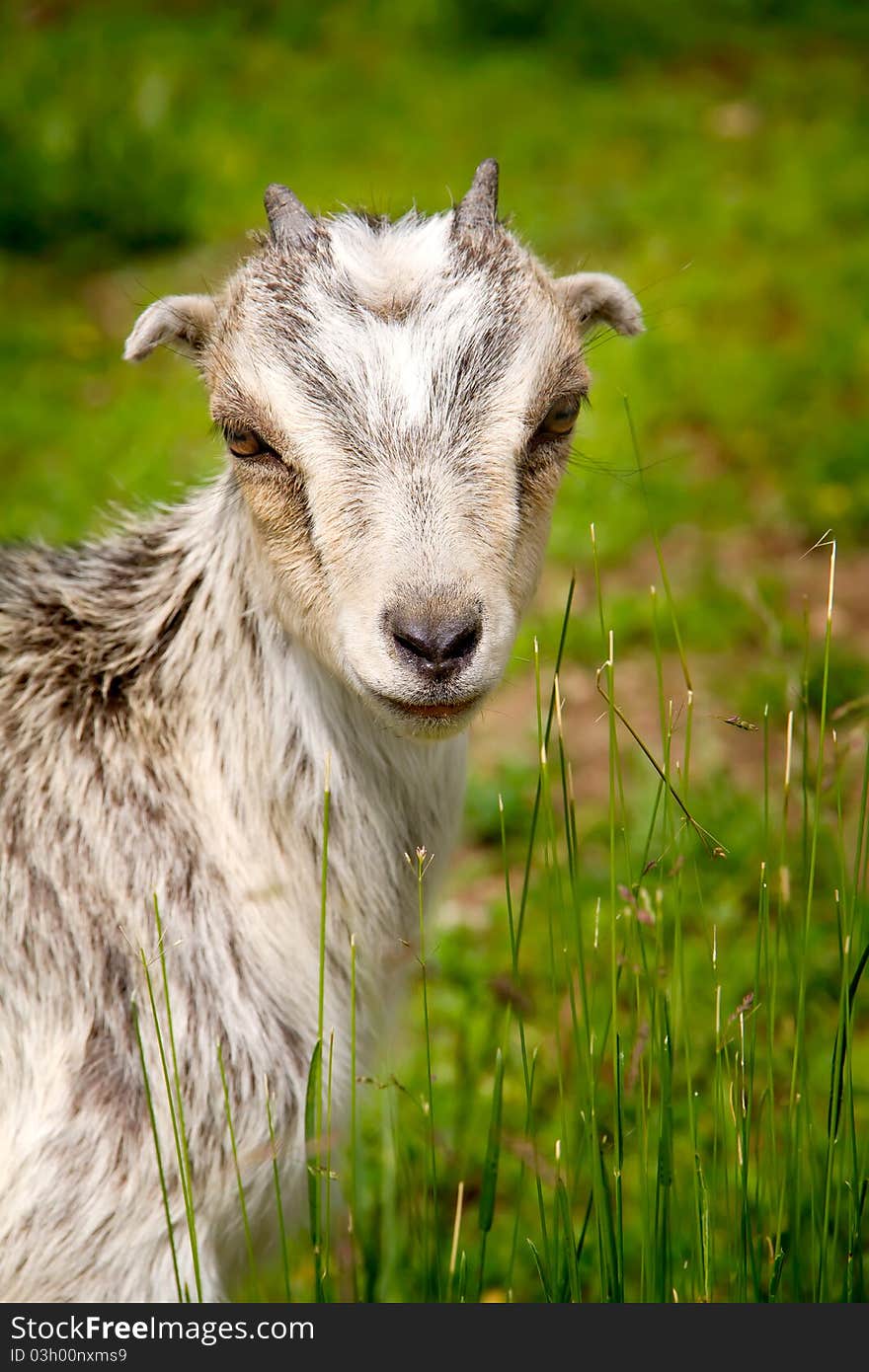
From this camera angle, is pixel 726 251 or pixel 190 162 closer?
pixel 726 251

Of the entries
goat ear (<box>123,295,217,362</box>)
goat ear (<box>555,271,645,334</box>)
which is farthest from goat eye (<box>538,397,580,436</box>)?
goat ear (<box>123,295,217,362</box>)

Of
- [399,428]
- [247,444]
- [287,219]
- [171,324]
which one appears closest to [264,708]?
[247,444]

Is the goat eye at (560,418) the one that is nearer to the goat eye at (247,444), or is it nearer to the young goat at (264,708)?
the young goat at (264,708)

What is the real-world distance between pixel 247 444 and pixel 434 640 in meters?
0.74

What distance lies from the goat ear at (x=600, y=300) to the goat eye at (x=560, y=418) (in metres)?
0.36

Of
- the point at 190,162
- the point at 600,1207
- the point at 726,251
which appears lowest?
the point at 600,1207

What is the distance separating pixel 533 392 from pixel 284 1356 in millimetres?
1962

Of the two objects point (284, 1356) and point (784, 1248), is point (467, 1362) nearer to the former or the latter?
point (284, 1356)

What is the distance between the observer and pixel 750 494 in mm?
7734

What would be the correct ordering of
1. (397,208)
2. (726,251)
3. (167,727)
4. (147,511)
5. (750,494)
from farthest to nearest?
(726,251) < (397,208) < (750,494) < (147,511) < (167,727)

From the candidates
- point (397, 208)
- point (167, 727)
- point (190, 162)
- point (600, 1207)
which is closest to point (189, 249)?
point (190, 162)

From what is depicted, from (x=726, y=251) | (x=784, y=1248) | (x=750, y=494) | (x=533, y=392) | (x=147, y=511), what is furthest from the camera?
(x=726, y=251)

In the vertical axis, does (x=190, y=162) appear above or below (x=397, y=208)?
above

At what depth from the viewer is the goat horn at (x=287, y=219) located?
324cm
